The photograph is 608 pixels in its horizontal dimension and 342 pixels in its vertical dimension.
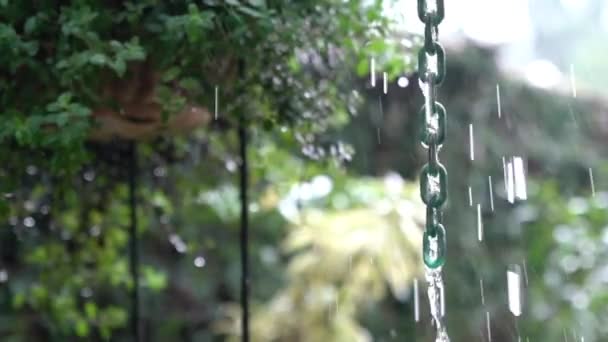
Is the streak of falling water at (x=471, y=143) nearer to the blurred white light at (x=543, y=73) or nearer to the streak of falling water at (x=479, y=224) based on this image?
the streak of falling water at (x=479, y=224)

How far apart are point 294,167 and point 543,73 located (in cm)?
166

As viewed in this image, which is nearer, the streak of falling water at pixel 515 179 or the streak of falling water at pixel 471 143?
the streak of falling water at pixel 471 143

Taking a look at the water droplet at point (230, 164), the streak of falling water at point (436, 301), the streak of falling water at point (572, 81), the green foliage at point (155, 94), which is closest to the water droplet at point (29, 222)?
the green foliage at point (155, 94)

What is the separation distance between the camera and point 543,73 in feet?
10.7

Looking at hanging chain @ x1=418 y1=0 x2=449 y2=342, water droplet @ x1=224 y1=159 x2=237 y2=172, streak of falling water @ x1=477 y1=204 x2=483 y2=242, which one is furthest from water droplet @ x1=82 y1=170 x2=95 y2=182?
streak of falling water @ x1=477 y1=204 x2=483 y2=242

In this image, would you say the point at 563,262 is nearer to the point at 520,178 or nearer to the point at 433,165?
the point at 520,178

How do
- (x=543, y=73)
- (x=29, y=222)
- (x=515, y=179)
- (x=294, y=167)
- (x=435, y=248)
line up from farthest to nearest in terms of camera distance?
(x=515, y=179) < (x=543, y=73) < (x=294, y=167) < (x=29, y=222) < (x=435, y=248)

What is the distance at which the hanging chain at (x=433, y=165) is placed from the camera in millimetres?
722

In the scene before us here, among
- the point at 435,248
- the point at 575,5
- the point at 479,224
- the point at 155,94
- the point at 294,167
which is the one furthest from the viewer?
the point at 575,5

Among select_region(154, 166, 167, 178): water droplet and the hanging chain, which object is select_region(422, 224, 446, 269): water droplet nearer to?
the hanging chain

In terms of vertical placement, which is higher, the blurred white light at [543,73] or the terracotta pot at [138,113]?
the blurred white light at [543,73]

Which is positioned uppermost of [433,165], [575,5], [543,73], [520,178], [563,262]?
[575,5]

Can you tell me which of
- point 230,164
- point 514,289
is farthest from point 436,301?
point 514,289

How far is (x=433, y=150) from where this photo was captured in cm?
73
